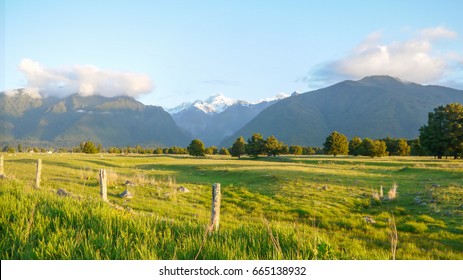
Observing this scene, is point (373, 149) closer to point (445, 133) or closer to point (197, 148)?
point (445, 133)

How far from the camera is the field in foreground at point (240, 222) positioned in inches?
247

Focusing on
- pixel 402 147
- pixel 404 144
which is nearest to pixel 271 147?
pixel 402 147

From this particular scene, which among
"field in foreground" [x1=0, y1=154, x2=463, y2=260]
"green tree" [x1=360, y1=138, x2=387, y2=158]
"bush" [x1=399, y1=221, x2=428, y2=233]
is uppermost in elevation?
"green tree" [x1=360, y1=138, x2=387, y2=158]

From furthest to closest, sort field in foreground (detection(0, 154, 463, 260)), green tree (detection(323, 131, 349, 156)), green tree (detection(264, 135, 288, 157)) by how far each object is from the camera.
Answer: green tree (detection(264, 135, 288, 157)), green tree (detection(323, 131, 349, 156)), field in foreground (detection(0, 154, 463, 260))

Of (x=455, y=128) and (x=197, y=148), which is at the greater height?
(x=455, y=128)

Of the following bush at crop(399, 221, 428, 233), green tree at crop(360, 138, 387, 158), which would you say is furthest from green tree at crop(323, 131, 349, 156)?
bush at crop(399, 221, 428, 233)

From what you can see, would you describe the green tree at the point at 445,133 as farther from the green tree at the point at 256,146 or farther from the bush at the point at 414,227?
the bush at the point at 414,227

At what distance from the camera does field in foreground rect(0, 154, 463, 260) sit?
627 cm

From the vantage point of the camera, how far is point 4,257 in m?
6.11

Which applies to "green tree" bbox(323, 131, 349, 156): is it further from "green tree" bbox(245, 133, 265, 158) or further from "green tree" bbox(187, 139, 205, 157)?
"green tree" bbox(187, 139, 205, 157)

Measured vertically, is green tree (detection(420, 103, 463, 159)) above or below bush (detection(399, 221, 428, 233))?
above

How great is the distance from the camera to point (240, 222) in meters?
16.6

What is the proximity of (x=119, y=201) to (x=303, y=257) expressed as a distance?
57.9ft

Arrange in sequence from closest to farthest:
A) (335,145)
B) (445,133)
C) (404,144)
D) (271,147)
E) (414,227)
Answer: (414,227) → (445,133) → (335,145) → (271,147) → (404,144)
